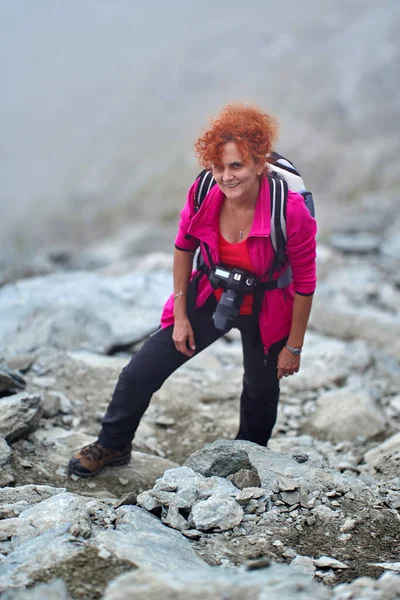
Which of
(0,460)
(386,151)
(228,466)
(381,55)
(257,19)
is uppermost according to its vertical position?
(257,19)

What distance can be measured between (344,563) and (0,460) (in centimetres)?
238

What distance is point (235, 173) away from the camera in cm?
369

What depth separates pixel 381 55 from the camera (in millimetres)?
31344

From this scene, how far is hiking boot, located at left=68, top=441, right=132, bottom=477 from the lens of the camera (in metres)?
4.59

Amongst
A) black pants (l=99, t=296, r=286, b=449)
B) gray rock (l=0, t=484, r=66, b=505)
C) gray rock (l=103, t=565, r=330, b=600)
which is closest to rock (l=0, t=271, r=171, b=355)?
black pants (l=99, t=296, r=286, b=449)

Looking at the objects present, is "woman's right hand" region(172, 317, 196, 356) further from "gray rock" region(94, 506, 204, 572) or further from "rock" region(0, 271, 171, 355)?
"rock" region(0, 271, 171, 355)

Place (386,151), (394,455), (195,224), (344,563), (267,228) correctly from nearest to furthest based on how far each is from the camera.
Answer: (344,563), (267,228), (195,224), (394,455), (386,151)

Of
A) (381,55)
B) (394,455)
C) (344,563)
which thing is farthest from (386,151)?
(344,563)

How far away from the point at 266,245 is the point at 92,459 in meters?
2.04

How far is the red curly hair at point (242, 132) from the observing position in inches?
143

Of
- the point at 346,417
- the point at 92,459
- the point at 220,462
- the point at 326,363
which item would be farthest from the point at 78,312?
the point at 220,462

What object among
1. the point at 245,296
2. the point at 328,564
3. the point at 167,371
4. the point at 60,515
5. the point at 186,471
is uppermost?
the point at 245,296

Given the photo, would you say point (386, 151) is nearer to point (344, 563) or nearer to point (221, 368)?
point (221, 368)

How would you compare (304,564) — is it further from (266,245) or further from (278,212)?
(278,212)
